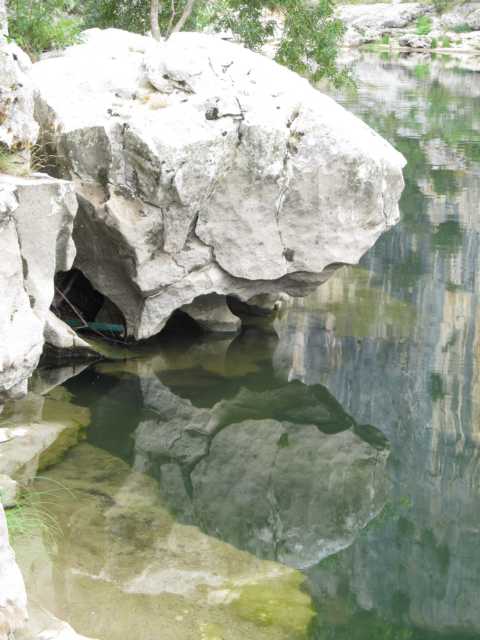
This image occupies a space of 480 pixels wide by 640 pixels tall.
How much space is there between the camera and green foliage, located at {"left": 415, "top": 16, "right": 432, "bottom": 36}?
243ft

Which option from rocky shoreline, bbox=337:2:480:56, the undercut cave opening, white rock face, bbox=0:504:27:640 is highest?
rocky shoreline, bbox=337:2:480:56

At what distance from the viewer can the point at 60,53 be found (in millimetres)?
13688

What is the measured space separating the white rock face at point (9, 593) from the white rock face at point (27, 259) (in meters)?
3.44

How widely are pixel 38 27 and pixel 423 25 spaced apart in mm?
66425

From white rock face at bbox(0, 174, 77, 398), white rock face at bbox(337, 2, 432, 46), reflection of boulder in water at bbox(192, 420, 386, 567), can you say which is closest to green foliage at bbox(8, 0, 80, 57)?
white rock face at bbox(0, 174, 77, 398)

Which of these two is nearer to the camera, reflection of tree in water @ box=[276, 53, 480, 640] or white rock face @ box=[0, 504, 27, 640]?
white rock face @ box=[0, 504, 27, 640]

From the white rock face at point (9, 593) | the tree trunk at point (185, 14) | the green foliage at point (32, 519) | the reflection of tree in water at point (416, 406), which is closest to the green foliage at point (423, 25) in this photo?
the reflection of tree in water at point (416, 406)

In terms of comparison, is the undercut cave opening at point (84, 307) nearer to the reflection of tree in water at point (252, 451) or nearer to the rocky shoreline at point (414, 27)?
the reflection of tree in water at point (252, 451)

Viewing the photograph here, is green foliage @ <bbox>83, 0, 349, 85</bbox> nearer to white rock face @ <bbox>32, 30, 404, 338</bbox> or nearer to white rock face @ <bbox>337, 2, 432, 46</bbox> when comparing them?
white rock face @ <bbox>32, 30, 404, 338</bbox>

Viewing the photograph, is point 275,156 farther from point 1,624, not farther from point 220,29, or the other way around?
point 220,29

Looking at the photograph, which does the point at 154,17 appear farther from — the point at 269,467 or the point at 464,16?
the point at 464,16

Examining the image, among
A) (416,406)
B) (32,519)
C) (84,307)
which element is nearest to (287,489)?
(416,406)

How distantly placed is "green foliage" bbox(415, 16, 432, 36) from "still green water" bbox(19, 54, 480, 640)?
200 ft

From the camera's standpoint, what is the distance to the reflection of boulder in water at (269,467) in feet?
30.3
